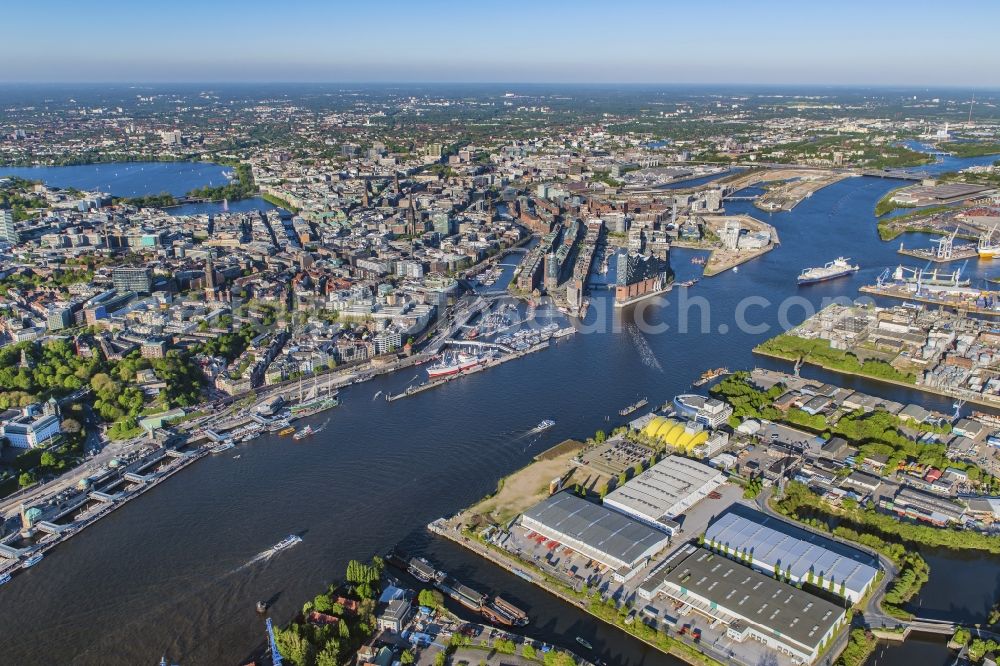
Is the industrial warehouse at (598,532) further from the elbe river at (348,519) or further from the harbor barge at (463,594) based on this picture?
the harbor barge at (463,594)

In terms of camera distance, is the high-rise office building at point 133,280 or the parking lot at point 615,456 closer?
the parking lot at point 615,456

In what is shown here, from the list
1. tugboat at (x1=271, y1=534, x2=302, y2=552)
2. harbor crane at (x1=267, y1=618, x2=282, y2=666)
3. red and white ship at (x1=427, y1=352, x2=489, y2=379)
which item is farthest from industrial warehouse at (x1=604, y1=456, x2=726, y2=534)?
red and white ship at (x1=427, y1=352, x2=489, y2=379)

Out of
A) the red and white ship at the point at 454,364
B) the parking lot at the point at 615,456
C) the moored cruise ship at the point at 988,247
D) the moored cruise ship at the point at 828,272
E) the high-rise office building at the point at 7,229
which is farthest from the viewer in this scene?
the high-rise office building at the point at 7,229

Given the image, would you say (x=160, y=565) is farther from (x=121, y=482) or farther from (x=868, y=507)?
(x=868, y=507)

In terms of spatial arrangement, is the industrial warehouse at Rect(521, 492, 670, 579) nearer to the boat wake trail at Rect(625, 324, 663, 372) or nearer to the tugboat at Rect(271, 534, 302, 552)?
the tugboat at Rect(271, 534, 302, 552)

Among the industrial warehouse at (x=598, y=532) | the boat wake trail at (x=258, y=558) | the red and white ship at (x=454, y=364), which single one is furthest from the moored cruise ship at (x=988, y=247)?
the boat wake trail at (x=258, y=558)

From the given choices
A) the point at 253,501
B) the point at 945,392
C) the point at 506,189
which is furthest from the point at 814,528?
the point at 506,189
